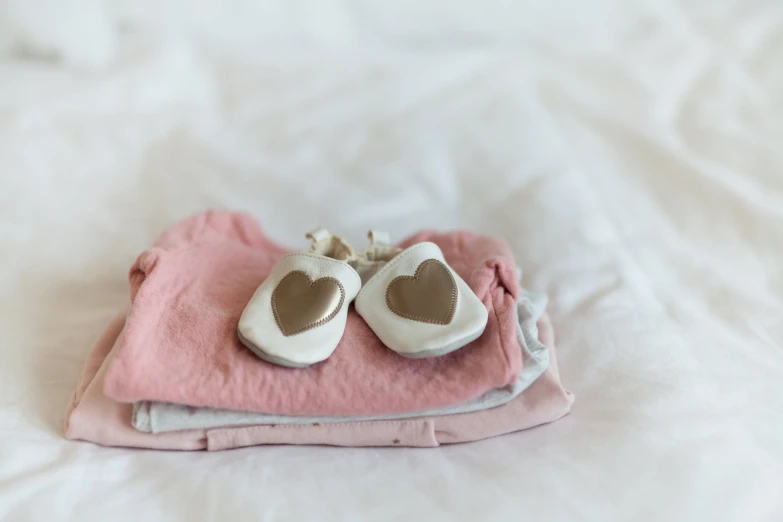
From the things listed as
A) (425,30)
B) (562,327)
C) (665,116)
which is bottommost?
(562,327)

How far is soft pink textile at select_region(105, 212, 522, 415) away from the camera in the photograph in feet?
2.21

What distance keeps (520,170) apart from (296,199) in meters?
0.37

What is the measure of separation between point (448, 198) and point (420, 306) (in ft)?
1.27

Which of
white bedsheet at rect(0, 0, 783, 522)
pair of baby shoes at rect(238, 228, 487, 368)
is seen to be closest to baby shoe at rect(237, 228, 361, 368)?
pair of baby shoes at rect(238, 228, 487, 368)

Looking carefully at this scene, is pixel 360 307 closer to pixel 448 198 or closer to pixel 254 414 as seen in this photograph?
pixel 254 414

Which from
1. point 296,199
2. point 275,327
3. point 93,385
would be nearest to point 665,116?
point 296,199

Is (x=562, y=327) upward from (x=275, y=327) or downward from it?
downward

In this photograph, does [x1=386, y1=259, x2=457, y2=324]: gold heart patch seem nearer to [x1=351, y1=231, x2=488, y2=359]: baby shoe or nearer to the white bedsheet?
[x1=351, y1=231, x2=488, y2=359]: baby shoe

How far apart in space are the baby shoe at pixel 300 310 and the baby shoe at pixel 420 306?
33 millimetres

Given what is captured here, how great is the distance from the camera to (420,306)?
0.74 m

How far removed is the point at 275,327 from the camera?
0.71 metres

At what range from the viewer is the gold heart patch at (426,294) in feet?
2.38

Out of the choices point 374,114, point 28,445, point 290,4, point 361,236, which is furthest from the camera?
point 290,4

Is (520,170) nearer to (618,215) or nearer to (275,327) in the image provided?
(618,215)
